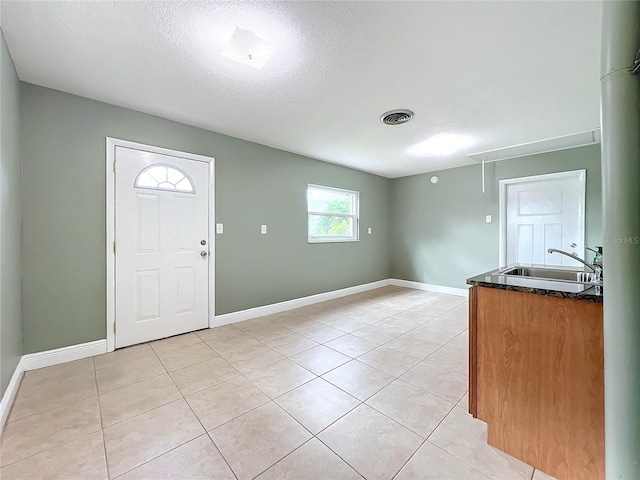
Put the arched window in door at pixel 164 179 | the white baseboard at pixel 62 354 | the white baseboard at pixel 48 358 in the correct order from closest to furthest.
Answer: the white baseboard at pixel 48 358 < the white baseboard at pixel 62 354 < the arched window in door at pixel 164 179

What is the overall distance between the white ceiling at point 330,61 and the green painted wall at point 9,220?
241 millimetres

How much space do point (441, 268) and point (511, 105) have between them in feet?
10.2

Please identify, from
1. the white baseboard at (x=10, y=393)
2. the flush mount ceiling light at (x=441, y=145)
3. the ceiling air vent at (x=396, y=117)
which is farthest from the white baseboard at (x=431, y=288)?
the white baseboard at (x=10, y=393)

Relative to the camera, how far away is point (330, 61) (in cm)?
187

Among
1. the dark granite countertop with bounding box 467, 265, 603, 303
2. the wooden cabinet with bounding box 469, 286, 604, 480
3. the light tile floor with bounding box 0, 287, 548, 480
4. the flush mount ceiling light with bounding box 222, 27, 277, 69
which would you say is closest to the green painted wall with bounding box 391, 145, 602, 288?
the light tile floor with bounding box 0, 287, 548, 480

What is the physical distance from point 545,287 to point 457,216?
3.86 meters

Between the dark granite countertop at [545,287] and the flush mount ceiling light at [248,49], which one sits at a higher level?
the flush mount ceiling light at [248,49]

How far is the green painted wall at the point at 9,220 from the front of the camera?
165cm

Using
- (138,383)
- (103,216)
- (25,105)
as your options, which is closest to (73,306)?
(103,216)

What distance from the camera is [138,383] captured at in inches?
77.6

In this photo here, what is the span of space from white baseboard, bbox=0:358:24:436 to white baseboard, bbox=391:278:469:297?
17.6 ft

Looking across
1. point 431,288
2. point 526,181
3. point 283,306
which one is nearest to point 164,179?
point 283,306

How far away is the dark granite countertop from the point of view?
1.12 m

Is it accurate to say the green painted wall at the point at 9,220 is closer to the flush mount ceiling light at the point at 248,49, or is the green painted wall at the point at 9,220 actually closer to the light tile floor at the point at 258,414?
the light tile floor at the point at 258,414
